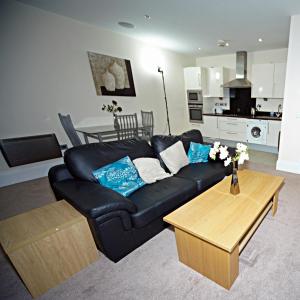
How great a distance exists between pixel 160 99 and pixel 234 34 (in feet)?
7.73

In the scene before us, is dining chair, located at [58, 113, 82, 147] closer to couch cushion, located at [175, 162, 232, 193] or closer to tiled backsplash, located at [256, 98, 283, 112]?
couch cushion, located at [175, 162, 232, 193]

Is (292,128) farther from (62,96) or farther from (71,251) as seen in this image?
(62,96)

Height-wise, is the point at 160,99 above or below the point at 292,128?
above

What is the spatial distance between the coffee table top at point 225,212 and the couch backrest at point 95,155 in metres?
0.99

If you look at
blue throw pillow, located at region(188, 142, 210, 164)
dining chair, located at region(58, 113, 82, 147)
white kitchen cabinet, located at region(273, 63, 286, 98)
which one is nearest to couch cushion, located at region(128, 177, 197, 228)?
blue throw pillow, located at region(188, 142, 210, 164)

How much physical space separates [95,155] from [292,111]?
319 cm

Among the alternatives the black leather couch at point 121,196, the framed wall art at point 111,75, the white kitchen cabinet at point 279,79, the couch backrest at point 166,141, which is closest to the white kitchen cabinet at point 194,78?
the white kitchen cabinet at point 279,79

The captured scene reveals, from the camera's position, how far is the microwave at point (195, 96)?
228 inches

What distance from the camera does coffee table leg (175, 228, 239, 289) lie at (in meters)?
1.29

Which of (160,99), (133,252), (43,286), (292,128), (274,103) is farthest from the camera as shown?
(160,99)

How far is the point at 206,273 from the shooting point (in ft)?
4.72

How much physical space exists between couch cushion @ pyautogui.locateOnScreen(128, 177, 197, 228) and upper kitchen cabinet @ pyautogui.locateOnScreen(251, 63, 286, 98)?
400 cm

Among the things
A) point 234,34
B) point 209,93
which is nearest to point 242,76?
point 209,93

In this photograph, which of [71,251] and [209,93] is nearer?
[71,251]
